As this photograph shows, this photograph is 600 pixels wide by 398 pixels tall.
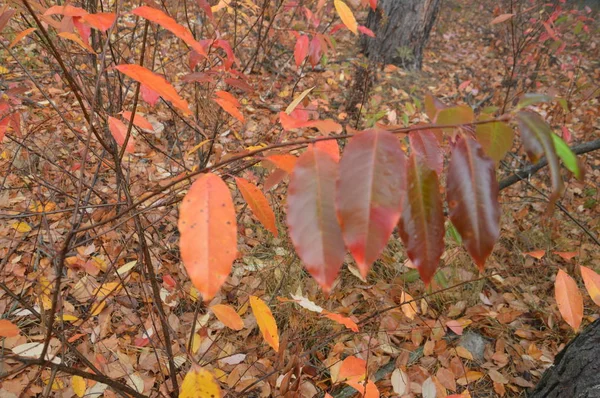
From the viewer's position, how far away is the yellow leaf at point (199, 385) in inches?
27.0

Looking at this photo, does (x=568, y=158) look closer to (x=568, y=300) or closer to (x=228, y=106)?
(x=568, y=300)

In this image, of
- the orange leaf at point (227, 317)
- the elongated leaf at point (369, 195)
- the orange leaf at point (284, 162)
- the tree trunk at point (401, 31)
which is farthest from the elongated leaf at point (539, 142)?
the tree trunk at point (401, 31)

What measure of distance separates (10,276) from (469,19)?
611 cm

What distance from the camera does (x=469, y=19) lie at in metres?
5.64

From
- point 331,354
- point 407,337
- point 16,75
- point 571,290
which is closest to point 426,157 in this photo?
point 571,290

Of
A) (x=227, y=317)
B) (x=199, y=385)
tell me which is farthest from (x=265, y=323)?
(x=199, y=385)

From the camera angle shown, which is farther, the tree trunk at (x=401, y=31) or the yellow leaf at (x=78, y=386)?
the tree trunk at (x=401, y=31)

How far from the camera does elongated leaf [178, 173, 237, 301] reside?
43cm

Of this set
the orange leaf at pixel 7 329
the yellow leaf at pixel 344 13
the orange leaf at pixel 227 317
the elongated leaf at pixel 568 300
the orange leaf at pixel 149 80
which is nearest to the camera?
the orange leaf at pixel 149 80

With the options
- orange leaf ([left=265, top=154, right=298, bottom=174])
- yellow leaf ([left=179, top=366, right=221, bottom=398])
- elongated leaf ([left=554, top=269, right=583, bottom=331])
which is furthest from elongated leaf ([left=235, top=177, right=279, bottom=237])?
elongated leaf ([left=554, top=269, right=583, bottom=331])

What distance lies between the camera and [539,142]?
0.43 meters

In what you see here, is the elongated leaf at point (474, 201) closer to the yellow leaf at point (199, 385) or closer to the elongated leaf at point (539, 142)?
the elongated leaf at point (539, 142)

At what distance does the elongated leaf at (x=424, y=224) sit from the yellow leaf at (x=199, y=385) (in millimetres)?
449

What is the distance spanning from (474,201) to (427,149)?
0.34 ft
